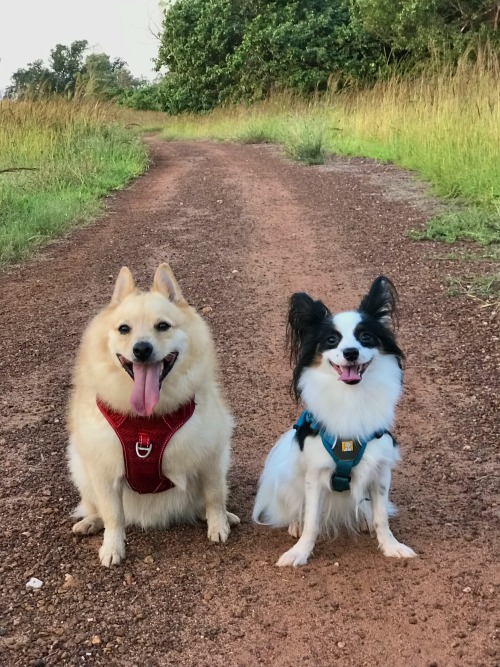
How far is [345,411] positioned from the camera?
2922mm

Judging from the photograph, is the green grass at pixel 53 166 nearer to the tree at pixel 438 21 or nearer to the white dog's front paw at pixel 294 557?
the white dog's front paw at pixel 294 557

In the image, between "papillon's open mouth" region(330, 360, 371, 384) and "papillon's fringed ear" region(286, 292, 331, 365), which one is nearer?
"papillon's open mouth" region(330, 360, 371, 384)

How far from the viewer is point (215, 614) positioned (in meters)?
2.61

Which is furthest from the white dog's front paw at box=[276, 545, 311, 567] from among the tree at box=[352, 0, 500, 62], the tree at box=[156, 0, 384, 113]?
the tree at box=[156, 0, 384, 113]

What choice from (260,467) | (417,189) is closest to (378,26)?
(417,189)

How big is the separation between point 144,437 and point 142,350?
43 cm

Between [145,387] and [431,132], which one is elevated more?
[431,132]

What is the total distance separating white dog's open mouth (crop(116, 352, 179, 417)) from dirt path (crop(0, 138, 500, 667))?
0.73 meters

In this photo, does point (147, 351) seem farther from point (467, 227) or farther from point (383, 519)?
point (467, 227)

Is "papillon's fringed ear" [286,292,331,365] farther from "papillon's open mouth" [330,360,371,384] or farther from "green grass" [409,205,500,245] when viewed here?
"green grass" [409,205,500,245]

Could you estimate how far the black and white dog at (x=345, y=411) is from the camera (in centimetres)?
289

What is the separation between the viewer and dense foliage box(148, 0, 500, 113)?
17609mm

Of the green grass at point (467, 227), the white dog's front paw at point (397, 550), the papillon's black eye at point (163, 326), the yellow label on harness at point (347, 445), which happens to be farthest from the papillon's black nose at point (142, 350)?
the green grass at point (467, 227)

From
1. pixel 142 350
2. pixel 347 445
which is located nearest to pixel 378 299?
pixel 347 445
